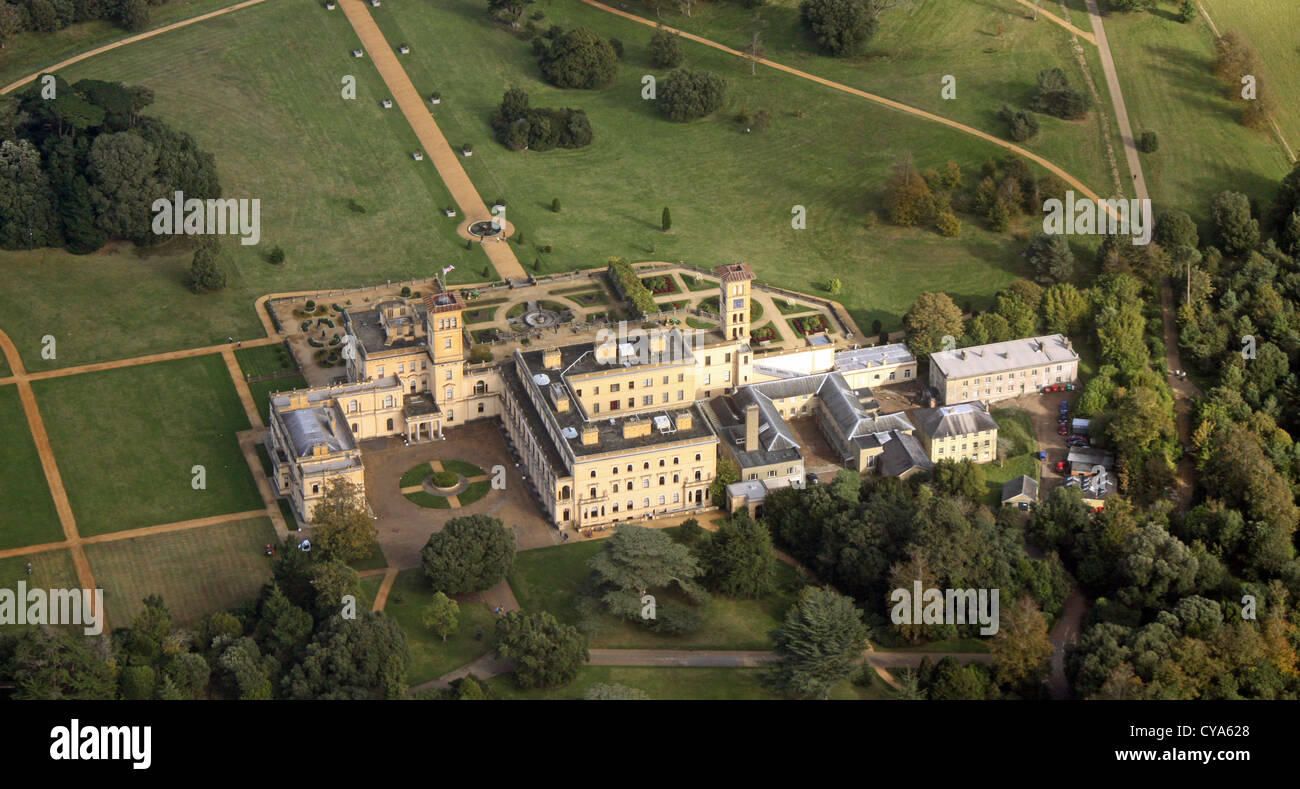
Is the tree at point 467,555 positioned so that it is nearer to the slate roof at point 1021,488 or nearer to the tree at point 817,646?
the tree at point 817,646

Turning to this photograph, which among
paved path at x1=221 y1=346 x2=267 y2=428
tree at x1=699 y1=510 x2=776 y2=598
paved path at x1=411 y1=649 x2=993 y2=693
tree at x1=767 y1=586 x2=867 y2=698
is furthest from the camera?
paved path at x1=221 y1=346 x2=267 y2=428

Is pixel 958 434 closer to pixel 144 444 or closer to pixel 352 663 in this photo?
Result: pixel 352 663

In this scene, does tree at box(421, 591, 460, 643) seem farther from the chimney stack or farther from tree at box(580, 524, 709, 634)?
the chimney stack

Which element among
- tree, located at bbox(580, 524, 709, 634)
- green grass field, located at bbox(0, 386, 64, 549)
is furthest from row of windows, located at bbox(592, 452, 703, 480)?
green grass field, located at bbox(0, 386, 64, 549)

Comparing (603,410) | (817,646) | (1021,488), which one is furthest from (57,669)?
(1021,488)

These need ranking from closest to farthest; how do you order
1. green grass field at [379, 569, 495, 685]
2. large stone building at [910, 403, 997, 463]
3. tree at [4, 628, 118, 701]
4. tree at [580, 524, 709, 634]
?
tree at [4, 628, 118, 701], green grass field at [379, 569, 495, 685], tree at [580, 524, 709, 634], large stone building at [910, 403, 997, 463]

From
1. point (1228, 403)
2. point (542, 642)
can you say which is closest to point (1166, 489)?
point (1228, 403)
